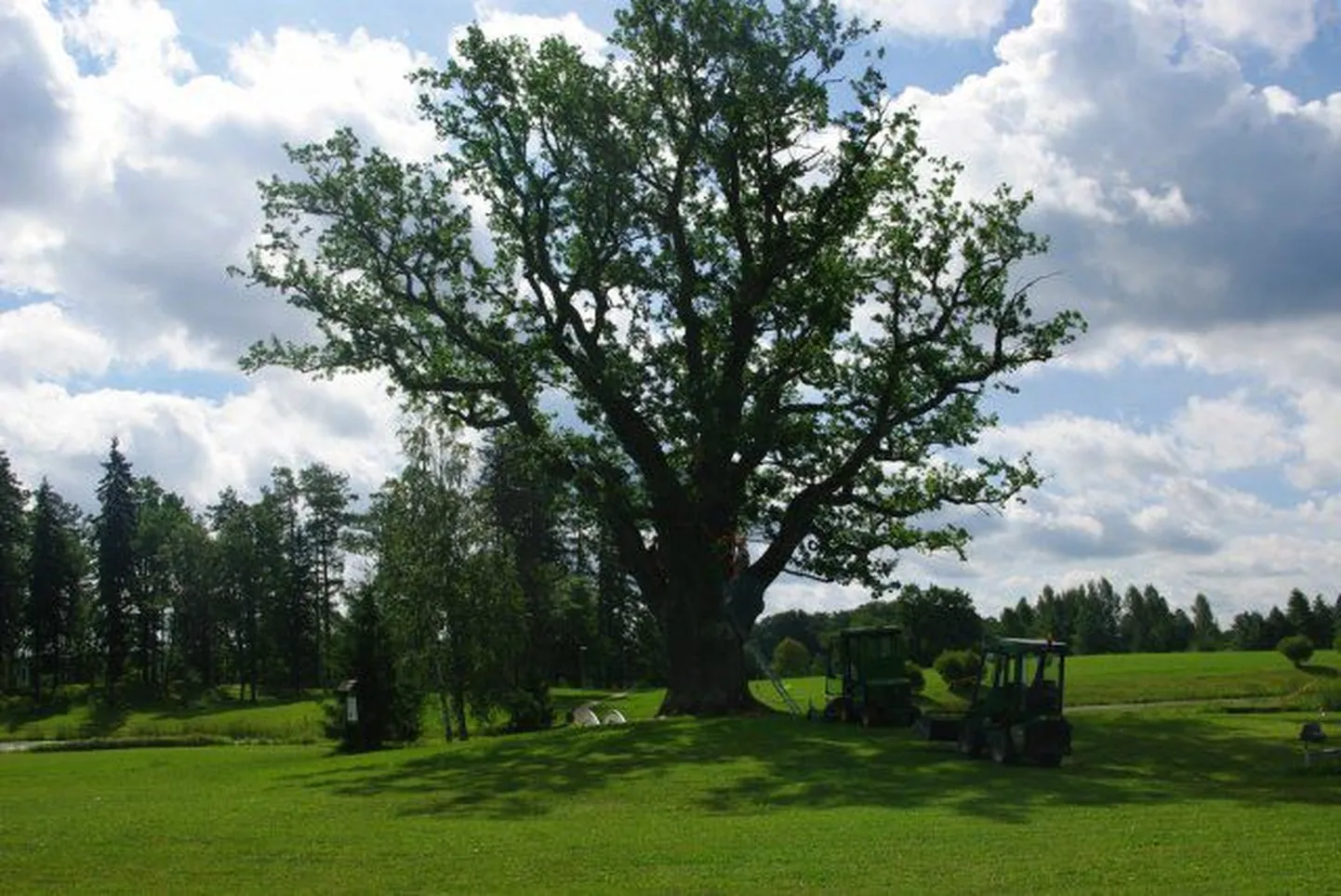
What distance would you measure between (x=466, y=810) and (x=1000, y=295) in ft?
71.4

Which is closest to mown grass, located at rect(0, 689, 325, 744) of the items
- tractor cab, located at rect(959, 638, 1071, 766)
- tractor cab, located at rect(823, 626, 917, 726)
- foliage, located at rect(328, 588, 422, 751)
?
foliage, located at rect(328, 588, 422, 751)

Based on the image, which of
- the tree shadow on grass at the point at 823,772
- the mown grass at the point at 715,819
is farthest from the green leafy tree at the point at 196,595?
the tree shadow on grass at the point at 823,772

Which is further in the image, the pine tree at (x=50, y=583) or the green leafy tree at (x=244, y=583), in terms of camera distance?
the green leafy tree at (x=244, y=583)

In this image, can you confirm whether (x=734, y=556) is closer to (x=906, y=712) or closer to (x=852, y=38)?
(x=906, y=712)

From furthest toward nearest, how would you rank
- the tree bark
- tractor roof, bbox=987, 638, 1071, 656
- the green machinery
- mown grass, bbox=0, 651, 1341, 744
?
1. mown grass, bbox=0, 651, 1341, 744
2. the tree bark
3. tractor roof, bbox=987, 638, 1071, 656
4. the green machinery

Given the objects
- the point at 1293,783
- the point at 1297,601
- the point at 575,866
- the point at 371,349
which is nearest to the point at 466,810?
the point at 575,866

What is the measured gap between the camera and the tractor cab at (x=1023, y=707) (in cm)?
2400

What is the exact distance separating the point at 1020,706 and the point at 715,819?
8.78 metres

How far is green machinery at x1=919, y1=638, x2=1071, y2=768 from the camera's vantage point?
24000 millimetres

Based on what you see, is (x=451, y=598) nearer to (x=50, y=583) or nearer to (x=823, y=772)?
(x=823, y=772)

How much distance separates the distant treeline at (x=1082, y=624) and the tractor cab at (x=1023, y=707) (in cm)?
5342

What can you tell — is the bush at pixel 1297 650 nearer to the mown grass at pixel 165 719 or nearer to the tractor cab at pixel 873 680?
the tractor cab at pixel 873 680

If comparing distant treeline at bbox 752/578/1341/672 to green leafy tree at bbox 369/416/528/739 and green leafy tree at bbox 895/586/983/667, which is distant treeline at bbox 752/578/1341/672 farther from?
green leafy tree at bbox 369/416/528/739

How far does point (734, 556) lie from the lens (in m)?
38.2
